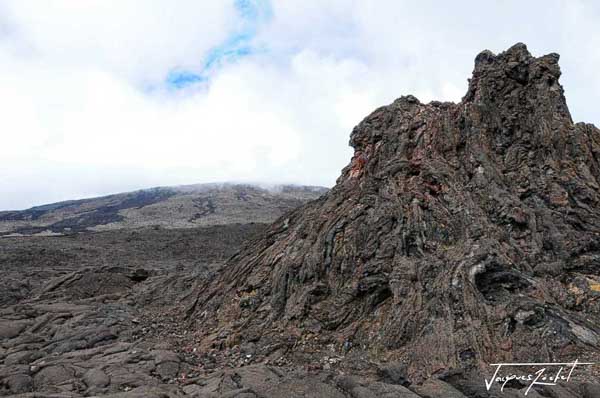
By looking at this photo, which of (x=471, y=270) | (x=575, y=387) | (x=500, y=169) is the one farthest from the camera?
(x=500, y=169)

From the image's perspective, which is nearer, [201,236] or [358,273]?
[358,273]

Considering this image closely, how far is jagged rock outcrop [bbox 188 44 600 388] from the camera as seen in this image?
45.8 ft

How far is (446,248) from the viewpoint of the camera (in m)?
16.7

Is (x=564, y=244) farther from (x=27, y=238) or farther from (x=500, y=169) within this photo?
(x=27, y=238)

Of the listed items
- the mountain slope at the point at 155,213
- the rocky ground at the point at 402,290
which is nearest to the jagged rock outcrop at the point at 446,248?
the rocky ground at the point at 402,290

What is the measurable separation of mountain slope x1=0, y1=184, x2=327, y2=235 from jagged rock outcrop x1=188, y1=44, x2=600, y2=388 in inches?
2551

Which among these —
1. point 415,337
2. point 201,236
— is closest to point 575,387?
point 415,337

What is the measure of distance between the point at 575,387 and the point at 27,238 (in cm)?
6522

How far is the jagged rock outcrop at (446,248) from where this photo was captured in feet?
45.8

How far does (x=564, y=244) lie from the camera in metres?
16.8

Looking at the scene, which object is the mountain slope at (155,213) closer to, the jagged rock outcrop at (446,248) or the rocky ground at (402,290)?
the rocky ground at (402,290)

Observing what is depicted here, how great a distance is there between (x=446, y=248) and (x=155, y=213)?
305 feet
